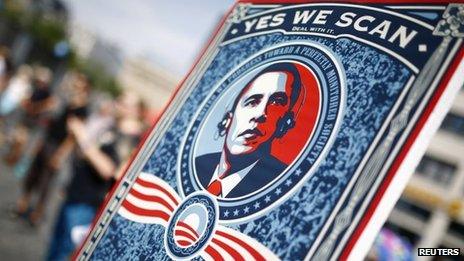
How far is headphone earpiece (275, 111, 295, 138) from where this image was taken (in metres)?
1.23

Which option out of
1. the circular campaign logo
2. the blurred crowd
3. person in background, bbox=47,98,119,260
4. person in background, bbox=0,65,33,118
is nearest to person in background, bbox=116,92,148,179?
the blurred crowd

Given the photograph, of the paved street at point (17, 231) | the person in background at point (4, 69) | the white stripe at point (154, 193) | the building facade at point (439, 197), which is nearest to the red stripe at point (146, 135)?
the white stripe at point (154, 193)

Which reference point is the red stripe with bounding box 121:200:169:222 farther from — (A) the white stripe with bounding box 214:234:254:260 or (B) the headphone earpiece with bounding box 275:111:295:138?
(B) the headphone earpiece with bounding box 275:111:295:138

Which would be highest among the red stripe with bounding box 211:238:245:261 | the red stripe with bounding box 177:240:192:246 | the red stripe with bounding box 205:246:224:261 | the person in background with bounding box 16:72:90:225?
the red stripe with bounding box 211:238:245:261

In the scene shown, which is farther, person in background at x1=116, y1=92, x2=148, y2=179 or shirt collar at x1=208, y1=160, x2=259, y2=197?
person in background at x1=116, y1=92, x2=148, y2=179

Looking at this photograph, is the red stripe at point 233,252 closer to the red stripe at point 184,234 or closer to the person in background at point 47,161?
the red stripe at point 184,234

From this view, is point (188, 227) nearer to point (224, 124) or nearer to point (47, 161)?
point (224, 124)

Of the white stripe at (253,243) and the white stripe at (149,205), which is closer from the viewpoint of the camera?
the white stripe at (253,243)

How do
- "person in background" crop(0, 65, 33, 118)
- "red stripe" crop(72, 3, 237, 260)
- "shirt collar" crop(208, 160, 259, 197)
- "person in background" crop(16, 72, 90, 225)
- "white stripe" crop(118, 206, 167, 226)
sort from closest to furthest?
"shirt collar" crop(208, 160, 259, 197), "white stripe" crop(118, 206, 167, 226), "red stripe" crop(72, 3, 237, 260), "person in background" crop(16, 72, 90, 225), "person in background" crop(0, 65, 33, 118)

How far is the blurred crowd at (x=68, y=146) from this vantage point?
301 centimetres

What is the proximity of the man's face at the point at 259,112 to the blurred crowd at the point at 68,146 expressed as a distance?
125cm

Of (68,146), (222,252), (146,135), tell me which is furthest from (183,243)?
(68,146)

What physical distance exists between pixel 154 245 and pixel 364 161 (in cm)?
72

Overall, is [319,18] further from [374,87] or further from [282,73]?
[374,87]
